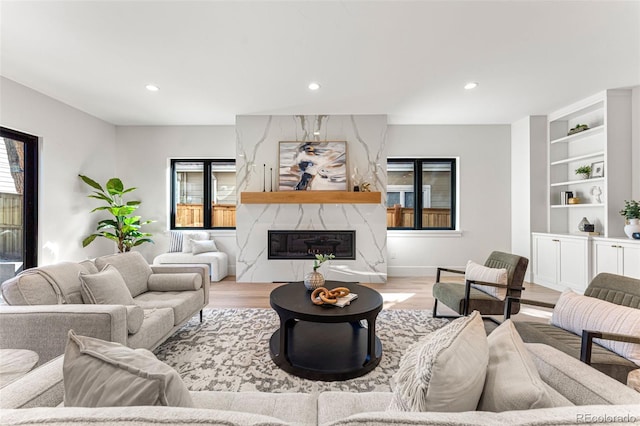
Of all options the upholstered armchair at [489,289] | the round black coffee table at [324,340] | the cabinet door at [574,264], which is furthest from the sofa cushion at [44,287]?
the cabinet door at [574,264]

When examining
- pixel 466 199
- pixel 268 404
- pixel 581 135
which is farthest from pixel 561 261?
pixel 268 404

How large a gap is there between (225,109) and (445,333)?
4.33 metres

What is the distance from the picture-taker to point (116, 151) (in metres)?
5.12

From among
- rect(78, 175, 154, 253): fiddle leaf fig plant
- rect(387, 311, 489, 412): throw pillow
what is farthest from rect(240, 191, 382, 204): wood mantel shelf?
rect(387, 311, 489, 412): throw pillow

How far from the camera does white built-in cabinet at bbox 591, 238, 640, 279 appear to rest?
3193 millimetres

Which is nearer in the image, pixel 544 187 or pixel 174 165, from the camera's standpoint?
pixel 544 187

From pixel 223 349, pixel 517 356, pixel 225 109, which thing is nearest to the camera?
pixel 517 356

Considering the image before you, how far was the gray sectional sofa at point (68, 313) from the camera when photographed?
166cm

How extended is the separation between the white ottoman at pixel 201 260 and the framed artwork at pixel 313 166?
160 centimetres

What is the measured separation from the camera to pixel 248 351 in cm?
237

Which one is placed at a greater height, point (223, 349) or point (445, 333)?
point (445, 333)

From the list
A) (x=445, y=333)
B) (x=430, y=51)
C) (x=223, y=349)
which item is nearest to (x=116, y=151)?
(x=223, y=349)

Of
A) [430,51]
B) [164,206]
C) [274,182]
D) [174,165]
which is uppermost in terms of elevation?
[430,51]

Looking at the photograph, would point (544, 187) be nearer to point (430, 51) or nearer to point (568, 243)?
point (568, 243)
